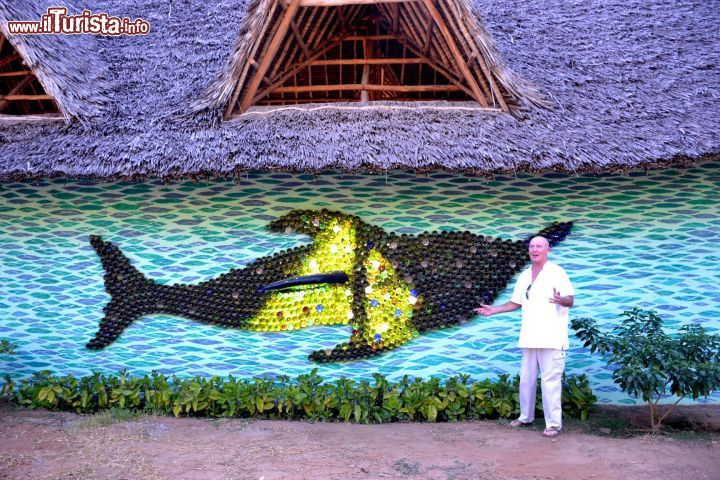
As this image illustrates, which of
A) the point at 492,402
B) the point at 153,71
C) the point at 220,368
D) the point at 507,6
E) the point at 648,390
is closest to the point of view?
the point at 648,390

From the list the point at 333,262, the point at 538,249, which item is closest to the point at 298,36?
the point at 333,262

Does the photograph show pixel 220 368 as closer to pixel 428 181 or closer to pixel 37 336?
pixel 37 336

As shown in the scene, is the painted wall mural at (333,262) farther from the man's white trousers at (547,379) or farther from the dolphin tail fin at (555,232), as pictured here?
the man's white trousers at (547,379)

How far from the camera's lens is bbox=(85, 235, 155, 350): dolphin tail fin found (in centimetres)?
538

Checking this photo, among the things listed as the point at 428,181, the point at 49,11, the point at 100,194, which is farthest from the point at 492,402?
the point at 49,11

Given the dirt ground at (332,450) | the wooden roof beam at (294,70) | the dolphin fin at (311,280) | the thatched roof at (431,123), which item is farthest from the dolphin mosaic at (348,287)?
the wooden roof beam at (294,70)

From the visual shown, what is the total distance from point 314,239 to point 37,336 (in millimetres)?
2286

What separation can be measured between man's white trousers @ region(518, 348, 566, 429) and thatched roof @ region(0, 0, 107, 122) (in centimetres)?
374

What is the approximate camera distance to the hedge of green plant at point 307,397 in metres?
4.92

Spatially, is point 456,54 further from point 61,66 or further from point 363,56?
point 61,66

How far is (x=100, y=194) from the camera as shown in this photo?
5609 millimetres

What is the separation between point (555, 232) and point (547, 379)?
4.30 feet

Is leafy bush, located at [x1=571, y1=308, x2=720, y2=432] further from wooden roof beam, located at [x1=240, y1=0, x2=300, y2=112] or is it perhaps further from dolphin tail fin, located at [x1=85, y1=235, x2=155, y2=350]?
dolphin tail fin, located at [x1=85, y1=235, x2=155, y2=350]

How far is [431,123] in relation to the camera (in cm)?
525
